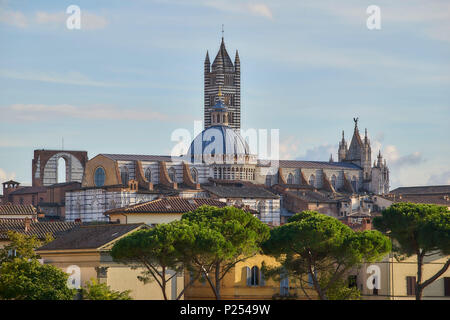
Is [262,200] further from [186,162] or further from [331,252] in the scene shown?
[331,252]

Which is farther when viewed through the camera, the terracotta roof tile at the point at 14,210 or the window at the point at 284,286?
the terracotta roof tile at the point at 14,210

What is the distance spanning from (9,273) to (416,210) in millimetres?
13596

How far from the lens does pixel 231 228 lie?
129 feet

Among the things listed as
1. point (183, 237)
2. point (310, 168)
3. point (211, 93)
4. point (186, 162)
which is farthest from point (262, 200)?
point (183, 237)

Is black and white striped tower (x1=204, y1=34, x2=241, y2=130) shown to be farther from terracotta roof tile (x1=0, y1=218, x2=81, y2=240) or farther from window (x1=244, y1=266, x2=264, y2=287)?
A: window (x1=244, y1=266, x2=264, y2=287)

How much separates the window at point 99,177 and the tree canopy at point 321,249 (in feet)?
176

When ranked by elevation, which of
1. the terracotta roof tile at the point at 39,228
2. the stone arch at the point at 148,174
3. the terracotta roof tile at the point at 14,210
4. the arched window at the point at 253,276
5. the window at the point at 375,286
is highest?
the stone arch at the point at 148,174

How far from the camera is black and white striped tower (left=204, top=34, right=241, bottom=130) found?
121 meters

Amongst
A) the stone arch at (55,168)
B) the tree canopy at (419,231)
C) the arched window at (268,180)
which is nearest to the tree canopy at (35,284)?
the tree canopy at (419,231)

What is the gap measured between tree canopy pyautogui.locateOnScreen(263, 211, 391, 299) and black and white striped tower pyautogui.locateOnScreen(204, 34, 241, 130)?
7932 centimetres

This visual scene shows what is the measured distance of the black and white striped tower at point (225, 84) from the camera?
120688mm

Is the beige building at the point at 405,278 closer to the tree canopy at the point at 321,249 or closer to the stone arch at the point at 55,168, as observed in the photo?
the tree canopy at the point at 321,249

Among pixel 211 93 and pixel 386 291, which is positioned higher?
pixel 211 93
